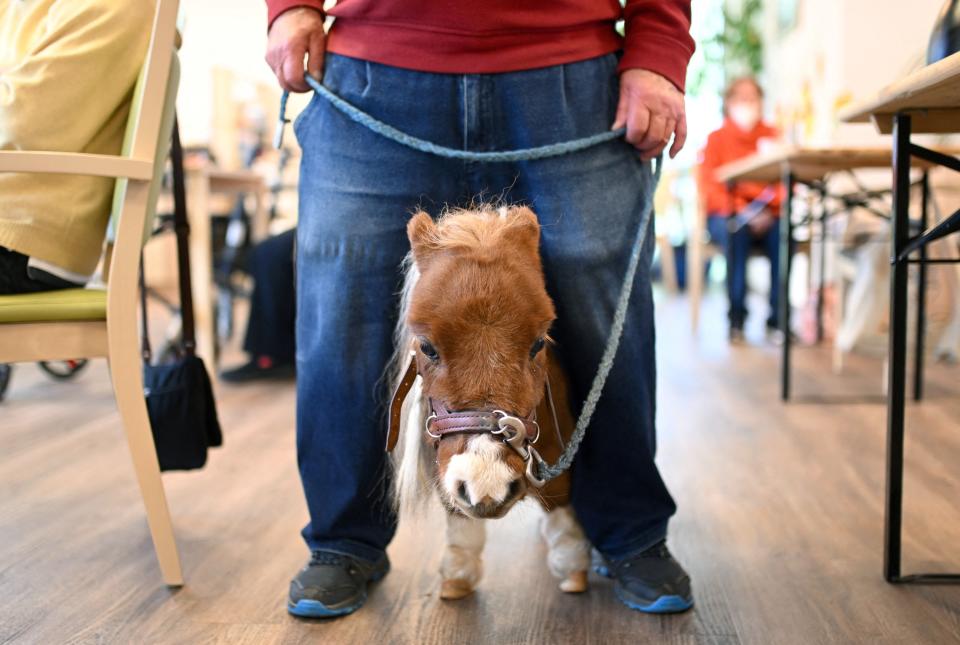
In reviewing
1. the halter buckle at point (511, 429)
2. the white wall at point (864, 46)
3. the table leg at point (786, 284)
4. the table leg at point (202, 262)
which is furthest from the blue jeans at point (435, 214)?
the white wall at point (864, 46)

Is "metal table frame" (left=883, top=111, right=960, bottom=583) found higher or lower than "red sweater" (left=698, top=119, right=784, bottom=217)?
lower

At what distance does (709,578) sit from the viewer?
5.10 ft

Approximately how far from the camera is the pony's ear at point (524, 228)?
3.77ft

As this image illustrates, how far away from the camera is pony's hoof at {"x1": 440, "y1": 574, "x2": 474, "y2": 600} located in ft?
4.83

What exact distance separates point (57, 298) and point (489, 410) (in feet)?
2.77

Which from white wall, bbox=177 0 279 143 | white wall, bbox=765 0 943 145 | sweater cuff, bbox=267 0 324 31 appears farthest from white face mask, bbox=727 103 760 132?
white wall, bbox=177 0 279 143

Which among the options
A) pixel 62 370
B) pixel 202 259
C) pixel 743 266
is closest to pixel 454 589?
pixel 202 259

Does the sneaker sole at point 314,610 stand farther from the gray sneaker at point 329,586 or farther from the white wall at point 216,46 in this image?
the white wall at point 216,46

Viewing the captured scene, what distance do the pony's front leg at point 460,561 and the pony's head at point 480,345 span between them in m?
0.37

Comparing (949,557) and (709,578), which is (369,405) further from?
(949,557)

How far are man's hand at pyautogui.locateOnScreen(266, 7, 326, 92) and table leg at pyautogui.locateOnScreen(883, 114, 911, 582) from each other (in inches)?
39.6

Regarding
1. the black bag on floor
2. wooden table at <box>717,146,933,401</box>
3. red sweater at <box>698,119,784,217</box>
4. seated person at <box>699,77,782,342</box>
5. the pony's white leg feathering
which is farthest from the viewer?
red sweater at <box>698,119,784,217</box>

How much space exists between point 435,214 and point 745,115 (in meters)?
4.45

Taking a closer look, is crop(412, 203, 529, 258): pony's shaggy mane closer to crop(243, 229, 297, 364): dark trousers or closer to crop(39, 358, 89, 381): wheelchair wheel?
crop(243, 229, 297, 364): dark trousers
